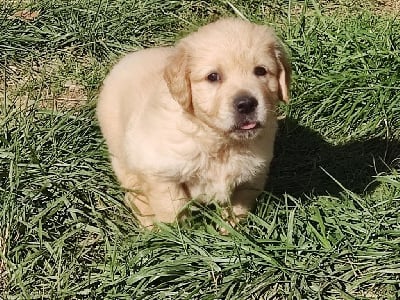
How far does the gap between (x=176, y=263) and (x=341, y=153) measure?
5.85 ft

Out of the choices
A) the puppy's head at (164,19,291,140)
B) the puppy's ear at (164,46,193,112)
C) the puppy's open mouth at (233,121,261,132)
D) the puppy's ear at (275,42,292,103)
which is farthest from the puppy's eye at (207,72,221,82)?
the puppy's ear at (275,42,292,103)

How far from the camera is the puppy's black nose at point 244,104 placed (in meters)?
3.83

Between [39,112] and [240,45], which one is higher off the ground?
[240,45]

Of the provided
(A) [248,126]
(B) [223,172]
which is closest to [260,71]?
(A) [248,126]

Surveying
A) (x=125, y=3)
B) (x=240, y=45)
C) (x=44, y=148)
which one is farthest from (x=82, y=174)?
(x=125, y=3)

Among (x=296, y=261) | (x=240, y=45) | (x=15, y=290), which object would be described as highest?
(x=240, y=45)

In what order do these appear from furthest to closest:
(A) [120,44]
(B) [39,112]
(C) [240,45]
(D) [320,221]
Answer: (A) [120,44], (B) [39,112], (D) [320,221], (C) [240,45]

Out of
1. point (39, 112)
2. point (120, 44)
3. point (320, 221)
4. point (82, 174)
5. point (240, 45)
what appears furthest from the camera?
point (120, 44)

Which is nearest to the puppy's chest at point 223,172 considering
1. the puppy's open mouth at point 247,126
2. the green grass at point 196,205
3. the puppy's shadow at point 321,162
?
the green grass at point 196,205

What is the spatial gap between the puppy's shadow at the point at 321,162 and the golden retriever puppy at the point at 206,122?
584 mm

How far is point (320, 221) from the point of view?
4277 millimetres

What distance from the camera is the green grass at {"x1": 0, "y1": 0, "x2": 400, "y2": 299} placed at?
404cm

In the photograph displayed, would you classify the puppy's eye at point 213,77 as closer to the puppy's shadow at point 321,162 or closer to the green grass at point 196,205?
the green grass at point 196,205

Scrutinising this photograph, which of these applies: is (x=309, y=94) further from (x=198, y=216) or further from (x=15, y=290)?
(x=15, y=290)
